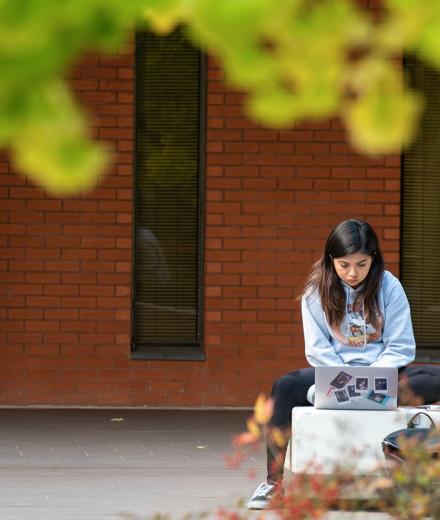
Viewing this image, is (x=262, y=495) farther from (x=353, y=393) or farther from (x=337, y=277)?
(x=337, y=277)

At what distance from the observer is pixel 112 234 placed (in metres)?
10.4

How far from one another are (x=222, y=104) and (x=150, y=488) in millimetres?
3928

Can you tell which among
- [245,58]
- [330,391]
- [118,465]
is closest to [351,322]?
[330,391]

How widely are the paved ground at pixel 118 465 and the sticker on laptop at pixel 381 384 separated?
2.04 feet

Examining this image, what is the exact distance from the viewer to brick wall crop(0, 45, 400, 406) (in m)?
10.4

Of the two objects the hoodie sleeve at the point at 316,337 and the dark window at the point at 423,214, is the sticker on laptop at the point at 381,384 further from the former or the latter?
the dark window at the point at 423,214

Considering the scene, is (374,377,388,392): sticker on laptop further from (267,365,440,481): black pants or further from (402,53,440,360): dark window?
(402,53,440,360): dark window

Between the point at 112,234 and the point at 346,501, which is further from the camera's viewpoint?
the point at 112,234

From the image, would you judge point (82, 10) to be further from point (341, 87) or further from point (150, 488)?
point (150, 488)

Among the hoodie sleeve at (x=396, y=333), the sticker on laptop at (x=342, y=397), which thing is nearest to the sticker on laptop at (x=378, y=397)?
the sticker on laptop at (x=342, y=397)

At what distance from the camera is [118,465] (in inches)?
321

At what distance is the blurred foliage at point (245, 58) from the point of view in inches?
52.7

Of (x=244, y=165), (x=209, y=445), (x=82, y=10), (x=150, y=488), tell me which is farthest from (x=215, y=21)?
(x=244, y=165)

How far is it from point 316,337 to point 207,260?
12.0 feet
